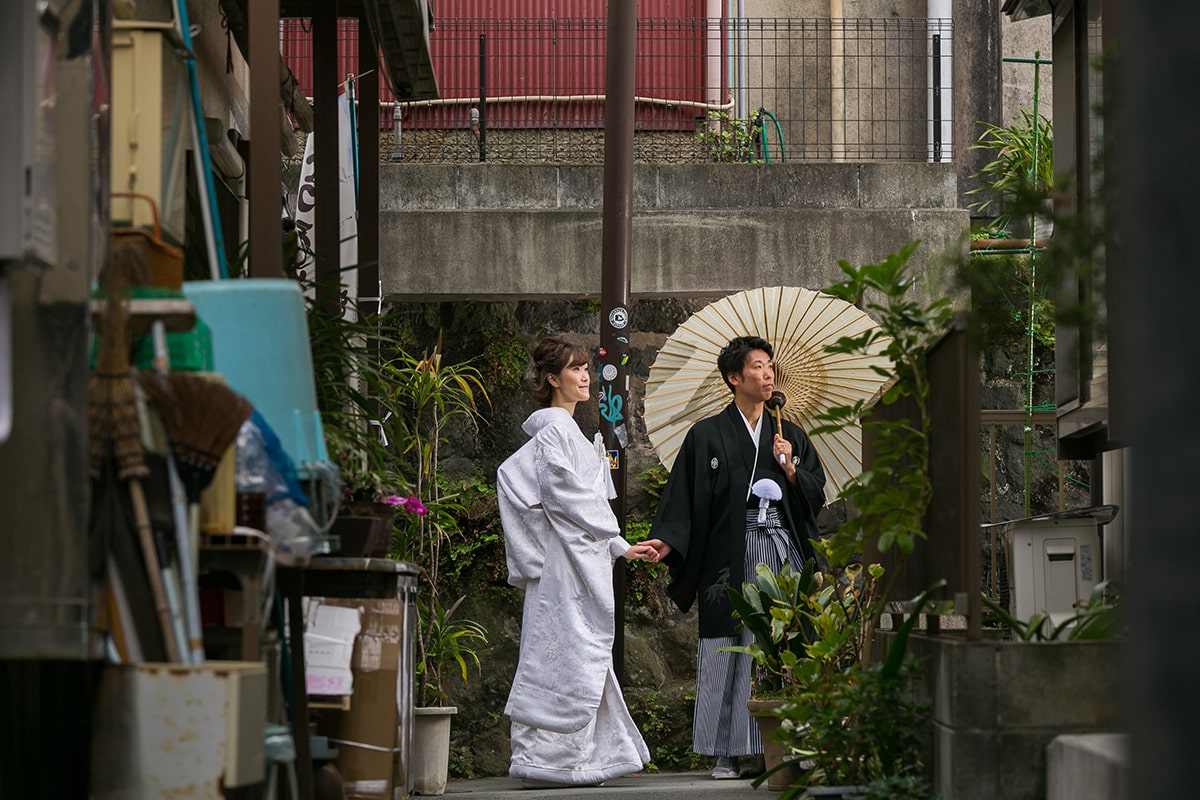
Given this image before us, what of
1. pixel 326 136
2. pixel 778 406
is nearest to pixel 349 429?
pixel 326 136

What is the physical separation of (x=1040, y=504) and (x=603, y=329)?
5170 millimetres

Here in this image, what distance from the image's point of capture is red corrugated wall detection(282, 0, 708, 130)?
14.7m

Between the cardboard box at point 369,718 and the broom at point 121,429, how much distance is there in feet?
7.39

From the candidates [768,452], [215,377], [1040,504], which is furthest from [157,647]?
[1040,504]

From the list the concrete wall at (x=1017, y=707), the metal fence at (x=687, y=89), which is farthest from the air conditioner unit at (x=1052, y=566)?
the metal fence at (x=687, y=89)

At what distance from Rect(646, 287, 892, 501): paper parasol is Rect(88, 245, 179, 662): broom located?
674cm

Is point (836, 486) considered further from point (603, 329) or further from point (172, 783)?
point (172, 783)

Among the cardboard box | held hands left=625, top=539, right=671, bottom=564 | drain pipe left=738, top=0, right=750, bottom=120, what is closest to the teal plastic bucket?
the cardboard box

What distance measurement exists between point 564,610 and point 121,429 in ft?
19.9

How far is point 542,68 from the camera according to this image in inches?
582

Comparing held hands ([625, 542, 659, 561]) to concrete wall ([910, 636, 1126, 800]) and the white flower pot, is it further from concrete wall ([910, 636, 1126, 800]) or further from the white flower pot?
concrete wall ([910, 636, 1126, 800])

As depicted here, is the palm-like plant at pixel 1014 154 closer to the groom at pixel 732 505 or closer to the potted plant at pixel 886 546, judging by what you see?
the groom at pixel 732 505

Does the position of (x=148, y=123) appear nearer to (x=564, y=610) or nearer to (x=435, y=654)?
(x=564, y=610)

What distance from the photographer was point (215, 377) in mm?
3576
